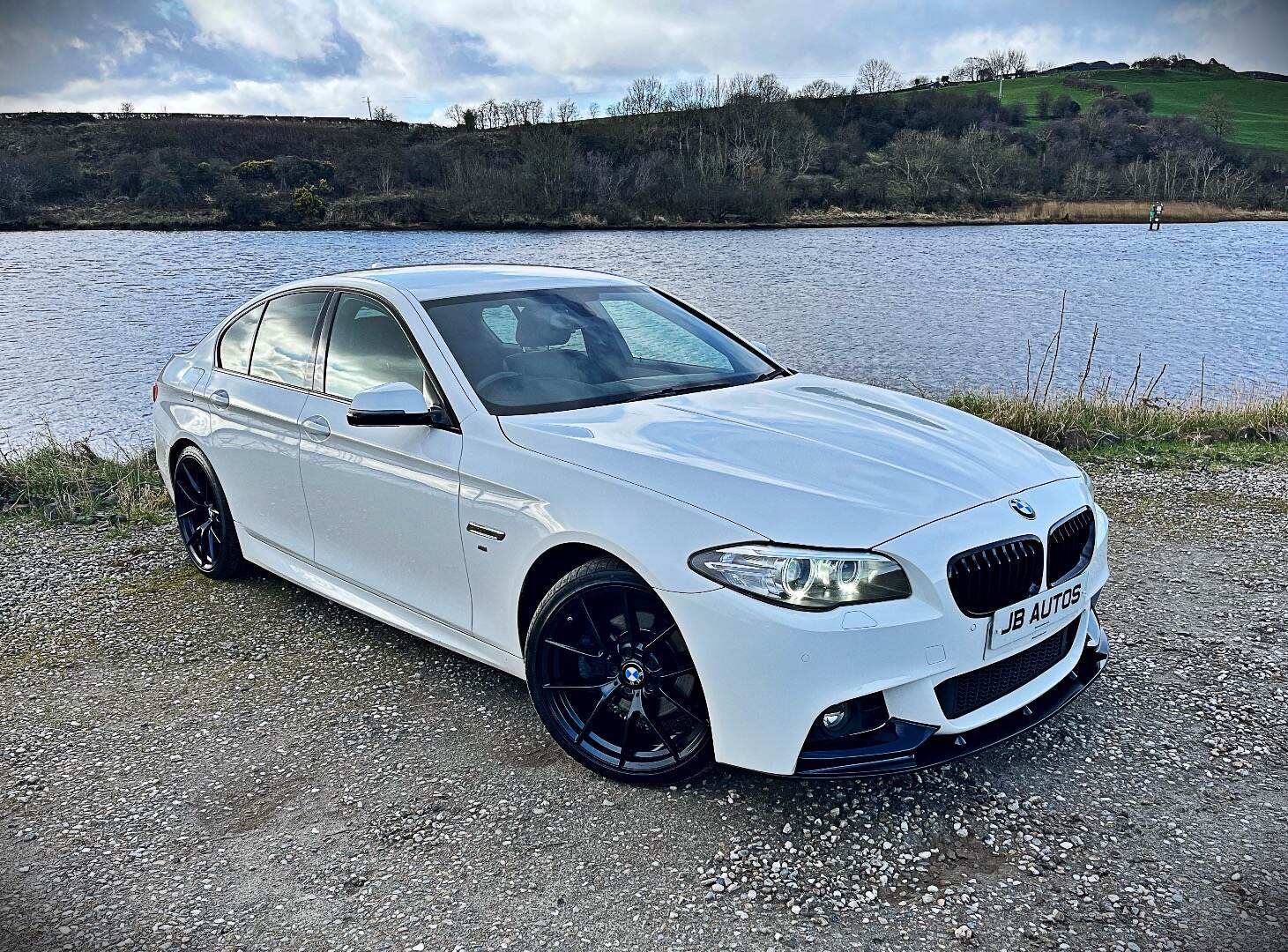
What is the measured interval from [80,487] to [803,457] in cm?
665

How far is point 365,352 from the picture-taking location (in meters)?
4.09

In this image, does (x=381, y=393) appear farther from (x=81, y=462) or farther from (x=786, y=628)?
(x=81, y=462)

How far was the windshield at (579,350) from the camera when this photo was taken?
12.3ft

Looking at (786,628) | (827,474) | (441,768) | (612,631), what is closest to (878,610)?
(786,628)

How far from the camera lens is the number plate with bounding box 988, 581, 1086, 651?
2.89 m

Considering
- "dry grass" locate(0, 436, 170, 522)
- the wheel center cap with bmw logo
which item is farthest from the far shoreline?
the wheel center cap with bmw logo

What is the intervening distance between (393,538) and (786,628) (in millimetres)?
1820

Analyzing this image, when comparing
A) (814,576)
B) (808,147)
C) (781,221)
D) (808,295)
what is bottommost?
(808,295)

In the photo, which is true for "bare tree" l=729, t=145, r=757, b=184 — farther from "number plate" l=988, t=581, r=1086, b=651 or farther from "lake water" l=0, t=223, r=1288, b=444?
"number plate" l=988, t=581, r=1086, b=651

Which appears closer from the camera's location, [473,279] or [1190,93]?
[473,279]

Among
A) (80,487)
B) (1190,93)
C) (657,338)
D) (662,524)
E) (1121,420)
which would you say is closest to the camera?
(662,524)

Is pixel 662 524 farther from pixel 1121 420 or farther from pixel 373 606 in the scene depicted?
pixel 1121 420

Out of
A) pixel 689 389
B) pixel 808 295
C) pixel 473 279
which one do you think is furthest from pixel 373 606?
pixel 808 295

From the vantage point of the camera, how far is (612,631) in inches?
123
